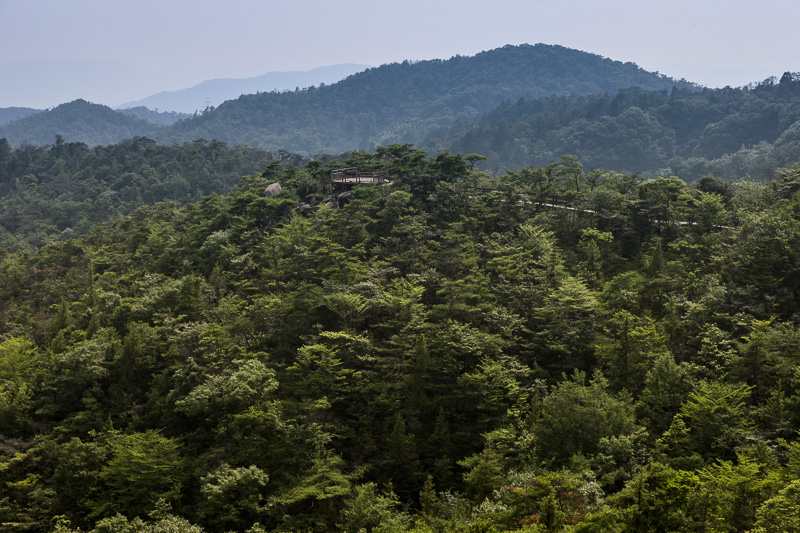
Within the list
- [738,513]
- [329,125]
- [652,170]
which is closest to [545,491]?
[738,513]

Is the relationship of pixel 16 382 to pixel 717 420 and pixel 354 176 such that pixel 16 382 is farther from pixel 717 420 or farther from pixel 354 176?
pixel 717 420

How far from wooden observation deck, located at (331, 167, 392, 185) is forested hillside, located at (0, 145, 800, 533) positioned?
6.81 m

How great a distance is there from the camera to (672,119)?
368ft

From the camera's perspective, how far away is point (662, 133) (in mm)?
108188

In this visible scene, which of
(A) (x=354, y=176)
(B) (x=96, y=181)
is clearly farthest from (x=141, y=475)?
(B) (x=96, y=181)

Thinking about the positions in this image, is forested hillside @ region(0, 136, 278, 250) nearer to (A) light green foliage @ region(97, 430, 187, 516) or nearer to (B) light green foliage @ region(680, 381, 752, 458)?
(A) light green foliage @ region(97, 430, 187, 516)

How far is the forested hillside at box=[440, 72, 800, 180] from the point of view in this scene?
91.4 meters

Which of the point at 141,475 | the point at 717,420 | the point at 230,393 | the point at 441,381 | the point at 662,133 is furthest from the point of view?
the point at 662,133

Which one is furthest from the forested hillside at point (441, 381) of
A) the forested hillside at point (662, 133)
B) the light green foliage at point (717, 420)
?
the forested hillside at point (662, 133)

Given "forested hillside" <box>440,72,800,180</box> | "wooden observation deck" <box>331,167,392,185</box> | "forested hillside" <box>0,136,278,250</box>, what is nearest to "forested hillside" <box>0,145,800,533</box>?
"wooden observation deck" <box>331,167,392,185</box>

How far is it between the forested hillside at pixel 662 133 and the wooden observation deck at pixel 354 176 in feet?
214

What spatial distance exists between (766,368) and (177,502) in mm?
18814

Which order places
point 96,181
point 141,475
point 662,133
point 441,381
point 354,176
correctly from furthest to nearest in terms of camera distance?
1. point 662,133
2. point 96,181
3. point 354,176
4. point 441,381
5. point 141,475

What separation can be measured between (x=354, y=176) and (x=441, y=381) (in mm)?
22433
